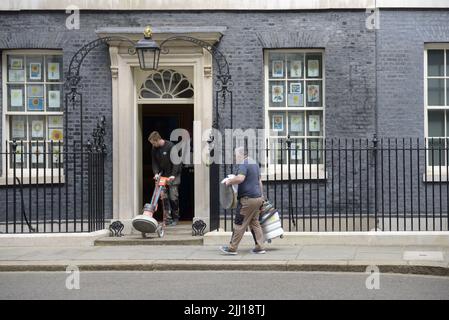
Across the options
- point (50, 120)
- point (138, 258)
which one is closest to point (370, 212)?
point (138, 258)

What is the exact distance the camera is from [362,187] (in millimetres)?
16922

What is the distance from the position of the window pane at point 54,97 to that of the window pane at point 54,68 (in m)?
0.13

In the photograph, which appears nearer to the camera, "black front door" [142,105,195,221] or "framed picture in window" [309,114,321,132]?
"framed picture in window" [309,114,321,132]

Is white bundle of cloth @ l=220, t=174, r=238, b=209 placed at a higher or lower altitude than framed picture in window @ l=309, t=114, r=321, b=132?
lower

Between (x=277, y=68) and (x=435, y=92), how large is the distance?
2.89m

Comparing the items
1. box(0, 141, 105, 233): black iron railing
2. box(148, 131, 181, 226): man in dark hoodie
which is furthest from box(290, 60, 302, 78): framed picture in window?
box(0, 141, 105, 233): black iron railing

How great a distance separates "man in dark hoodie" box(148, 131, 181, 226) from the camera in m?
16.9

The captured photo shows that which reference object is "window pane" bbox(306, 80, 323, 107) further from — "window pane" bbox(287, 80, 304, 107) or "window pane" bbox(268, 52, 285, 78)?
"window pane" bbox(268, 52, 285, 78)

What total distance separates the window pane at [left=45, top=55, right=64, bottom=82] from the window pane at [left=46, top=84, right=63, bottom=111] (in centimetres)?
13

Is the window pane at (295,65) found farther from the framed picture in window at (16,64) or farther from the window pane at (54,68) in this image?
the framed picture in window at (16,64)

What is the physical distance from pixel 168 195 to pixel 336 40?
4.09 metres

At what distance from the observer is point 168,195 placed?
55.8ft
